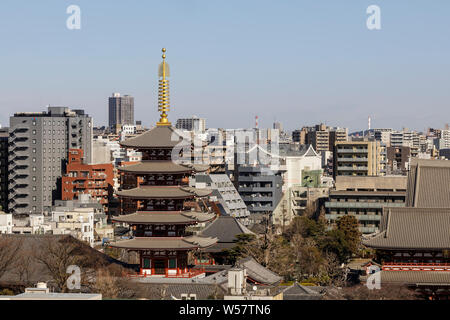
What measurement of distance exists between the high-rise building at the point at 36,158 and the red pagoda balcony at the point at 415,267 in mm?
68389

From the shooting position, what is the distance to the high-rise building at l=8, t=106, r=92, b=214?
11138 cm

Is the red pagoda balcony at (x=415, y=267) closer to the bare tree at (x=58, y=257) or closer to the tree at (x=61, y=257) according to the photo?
the tree at (x=61, y=257)

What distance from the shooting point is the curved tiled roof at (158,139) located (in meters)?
51.6

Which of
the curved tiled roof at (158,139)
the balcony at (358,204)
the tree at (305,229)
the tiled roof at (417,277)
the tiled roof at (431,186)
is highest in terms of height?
the curved tiled roof at (158,139)

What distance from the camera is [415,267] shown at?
4822cm

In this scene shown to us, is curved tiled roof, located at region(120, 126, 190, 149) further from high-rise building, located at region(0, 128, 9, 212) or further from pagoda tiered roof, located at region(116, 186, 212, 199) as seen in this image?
high-rise building, located at region(0, 128, 9, 212)

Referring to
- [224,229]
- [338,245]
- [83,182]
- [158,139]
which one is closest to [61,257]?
[158,139]

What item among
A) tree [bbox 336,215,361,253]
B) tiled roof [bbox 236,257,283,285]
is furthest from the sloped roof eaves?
tiled roof [bbox 236,257,283,285]

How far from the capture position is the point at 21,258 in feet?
169

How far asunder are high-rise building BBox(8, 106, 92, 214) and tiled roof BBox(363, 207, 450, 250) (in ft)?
217

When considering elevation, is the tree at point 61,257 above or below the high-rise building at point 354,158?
below

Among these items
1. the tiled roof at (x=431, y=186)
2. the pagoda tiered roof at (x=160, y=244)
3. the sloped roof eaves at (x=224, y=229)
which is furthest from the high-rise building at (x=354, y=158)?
the pagoda tiered roof at (x=160, y=244)

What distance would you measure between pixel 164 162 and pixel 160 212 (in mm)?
3196
